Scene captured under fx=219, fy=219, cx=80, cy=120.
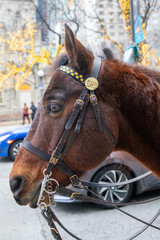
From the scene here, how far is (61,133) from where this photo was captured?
161 cm

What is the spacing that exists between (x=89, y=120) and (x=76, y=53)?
1.66 feet

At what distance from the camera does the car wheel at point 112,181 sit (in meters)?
4.14

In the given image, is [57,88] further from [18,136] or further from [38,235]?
[18,136]

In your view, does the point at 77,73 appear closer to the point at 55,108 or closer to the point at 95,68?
the point at 95,68

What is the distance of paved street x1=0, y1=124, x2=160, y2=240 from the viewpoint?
11.3 ft

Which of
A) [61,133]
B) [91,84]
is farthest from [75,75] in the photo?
[61,133]

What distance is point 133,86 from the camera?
1.68 meters

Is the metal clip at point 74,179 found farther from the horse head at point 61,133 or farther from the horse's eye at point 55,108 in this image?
the horse's eye at point 55,108

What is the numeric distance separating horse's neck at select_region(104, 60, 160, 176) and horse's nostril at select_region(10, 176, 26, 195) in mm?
810

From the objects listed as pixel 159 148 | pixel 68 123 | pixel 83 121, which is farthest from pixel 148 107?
pixel 68 123

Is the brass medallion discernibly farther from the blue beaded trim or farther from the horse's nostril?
the horse's nostril

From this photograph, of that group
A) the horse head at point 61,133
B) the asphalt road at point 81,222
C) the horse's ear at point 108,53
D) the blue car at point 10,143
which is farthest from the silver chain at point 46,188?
the blue car at point 10,143

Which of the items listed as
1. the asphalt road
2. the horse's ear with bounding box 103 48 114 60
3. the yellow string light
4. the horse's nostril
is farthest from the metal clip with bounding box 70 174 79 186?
the yellow string light

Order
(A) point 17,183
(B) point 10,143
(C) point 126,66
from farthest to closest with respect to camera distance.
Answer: (B) point 10,143
(C) point 126,66
(A) point 17,183
